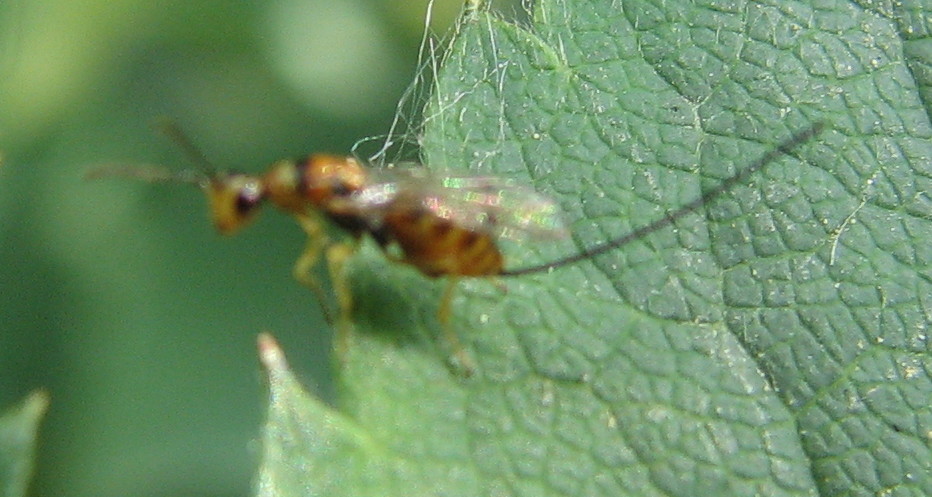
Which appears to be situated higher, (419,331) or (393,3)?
(393,3)

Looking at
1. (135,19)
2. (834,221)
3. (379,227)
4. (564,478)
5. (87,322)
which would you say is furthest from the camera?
(135,19)

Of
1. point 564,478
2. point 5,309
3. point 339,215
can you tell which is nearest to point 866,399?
point 564,478

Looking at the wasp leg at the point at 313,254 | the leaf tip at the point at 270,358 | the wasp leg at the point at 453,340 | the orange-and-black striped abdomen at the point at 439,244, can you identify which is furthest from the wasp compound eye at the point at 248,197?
the leaf tip at the point at 270,358

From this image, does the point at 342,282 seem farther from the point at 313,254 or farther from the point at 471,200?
the point at 471,200

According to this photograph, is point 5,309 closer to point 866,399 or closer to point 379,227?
point 379,227

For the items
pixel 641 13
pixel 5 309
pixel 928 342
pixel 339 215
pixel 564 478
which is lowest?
pixel 5 309

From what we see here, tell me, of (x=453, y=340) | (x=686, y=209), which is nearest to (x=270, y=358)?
(x=453, y=340)

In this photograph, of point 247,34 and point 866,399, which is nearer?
point 866,399
